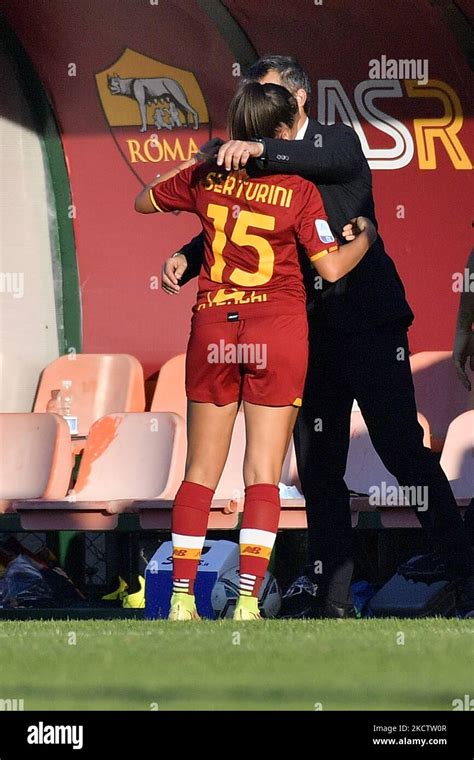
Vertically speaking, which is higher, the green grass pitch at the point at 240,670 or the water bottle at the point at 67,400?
A: the water bottle at the point at 67,400

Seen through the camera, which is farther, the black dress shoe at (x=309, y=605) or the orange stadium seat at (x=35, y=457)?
the orange stadium seat at (x=35, y=457)

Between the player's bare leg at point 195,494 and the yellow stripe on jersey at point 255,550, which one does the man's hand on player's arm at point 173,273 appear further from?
the yellow stripe on jersey at point 255,550

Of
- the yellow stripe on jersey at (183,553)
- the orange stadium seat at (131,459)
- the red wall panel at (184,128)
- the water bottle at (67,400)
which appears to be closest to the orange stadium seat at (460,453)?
the orange stadium seat at (131,459)

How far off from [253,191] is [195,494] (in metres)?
0.94

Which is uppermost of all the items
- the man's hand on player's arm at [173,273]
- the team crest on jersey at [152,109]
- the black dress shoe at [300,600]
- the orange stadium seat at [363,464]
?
the team crest on jersey at [152,109]

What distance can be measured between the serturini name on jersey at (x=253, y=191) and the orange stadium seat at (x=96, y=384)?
411 cm

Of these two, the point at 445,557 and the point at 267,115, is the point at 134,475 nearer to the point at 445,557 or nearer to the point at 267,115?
the point at 445,557

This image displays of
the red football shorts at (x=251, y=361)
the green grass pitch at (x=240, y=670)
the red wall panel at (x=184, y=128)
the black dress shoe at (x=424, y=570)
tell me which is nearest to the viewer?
the green grass pitch at (x=240, y=670)

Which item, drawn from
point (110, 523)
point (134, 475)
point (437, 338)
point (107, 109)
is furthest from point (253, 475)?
point (107, 109)

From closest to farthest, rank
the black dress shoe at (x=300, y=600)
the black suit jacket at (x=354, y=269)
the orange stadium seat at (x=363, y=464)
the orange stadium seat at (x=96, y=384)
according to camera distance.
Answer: the black suit jacket at (x=354, y=269), the black dress shoe at (x=300, y=600), the orange stadium seat at (x=363, y=464), the orange stadium seat at (x=96, y=384)

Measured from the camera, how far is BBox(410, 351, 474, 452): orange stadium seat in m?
8.21

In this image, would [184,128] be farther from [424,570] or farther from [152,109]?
[424,570]

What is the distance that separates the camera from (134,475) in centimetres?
785

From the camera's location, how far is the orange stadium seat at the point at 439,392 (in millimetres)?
8211
